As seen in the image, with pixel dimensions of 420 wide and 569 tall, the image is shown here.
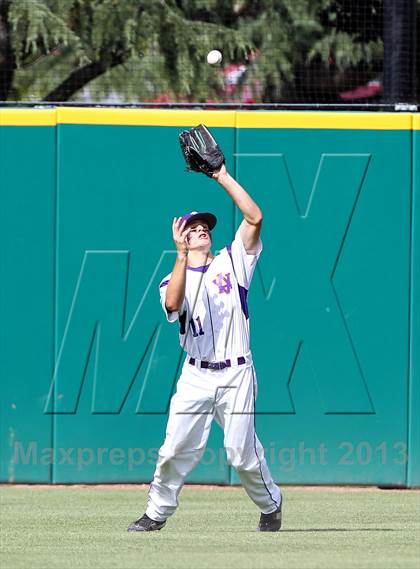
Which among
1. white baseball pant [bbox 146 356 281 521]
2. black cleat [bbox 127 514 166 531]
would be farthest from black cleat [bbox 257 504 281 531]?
black cleat [bbox 127 514 166 531]

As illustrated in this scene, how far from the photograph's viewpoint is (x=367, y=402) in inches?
326

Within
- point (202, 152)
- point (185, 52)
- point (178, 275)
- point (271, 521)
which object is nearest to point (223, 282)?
point (178, 275)

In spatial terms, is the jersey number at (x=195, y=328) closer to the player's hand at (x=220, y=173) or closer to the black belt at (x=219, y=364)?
the black belt at (x=219, y=364)

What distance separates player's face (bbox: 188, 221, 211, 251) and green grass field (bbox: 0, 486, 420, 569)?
1.48 metres

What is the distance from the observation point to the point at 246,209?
5.91 m

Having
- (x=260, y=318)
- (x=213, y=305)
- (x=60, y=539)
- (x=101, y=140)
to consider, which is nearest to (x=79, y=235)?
(x=101, y=140)

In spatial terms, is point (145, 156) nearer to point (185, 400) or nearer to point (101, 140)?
point (101, 140)

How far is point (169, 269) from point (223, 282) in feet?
6.63

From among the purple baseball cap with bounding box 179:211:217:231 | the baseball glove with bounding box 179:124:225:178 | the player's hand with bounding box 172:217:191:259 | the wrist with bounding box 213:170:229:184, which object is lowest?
the player's hand with bounding box 172:217:191:259

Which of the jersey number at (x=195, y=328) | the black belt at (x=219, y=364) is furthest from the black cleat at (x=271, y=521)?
the jersey number at (x=195, y=328)

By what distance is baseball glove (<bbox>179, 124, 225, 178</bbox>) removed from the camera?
238 inches

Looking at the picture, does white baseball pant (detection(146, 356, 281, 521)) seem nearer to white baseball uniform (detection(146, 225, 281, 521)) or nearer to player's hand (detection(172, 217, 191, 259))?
white baseball uniform (detection(146, 225, 281, 521))

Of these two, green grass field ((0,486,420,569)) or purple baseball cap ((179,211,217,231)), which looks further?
purple baseball cap ((179,211,217,231))

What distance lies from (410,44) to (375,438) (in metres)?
2.79
